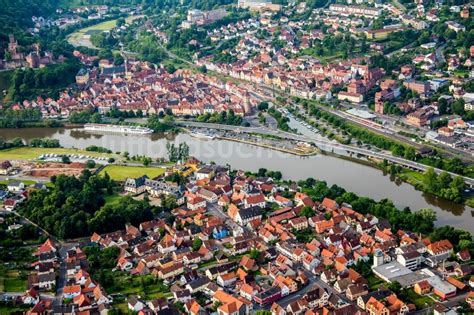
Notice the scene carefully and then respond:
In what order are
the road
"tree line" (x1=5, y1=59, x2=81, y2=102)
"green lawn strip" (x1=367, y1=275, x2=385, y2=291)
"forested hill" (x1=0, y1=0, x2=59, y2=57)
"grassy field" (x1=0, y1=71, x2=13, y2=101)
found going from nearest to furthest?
1. "green lawn strip" (x1=367, y1=275, x2=385, y2=291)
2. the road
3. "tree line" (x1=5, y1=59, x2=81, y2=102)
4. "grassy field" (x1=0, y1=71, x2=13, y2=101)
5. "forested hill" (x1=0, y1=0, x2=59, y2=57)

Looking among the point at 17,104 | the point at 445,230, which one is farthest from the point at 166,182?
the point at 17,104

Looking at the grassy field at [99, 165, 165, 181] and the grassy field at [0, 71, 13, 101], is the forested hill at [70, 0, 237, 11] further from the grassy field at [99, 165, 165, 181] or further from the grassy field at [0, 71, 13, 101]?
the grassy field at [99, 165, 165, 181]

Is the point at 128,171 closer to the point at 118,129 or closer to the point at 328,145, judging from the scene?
the point at 118,129

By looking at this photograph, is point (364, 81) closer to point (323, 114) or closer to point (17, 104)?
point (323, 114)

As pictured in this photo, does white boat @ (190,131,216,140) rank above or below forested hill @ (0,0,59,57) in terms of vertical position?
below

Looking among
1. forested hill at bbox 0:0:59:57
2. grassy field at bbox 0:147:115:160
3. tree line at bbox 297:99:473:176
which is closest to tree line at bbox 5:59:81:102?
forested hill at bbox 0:0:59:57

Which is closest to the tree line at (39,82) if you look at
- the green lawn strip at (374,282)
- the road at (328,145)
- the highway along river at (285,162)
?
the highway along river at (285,162)
